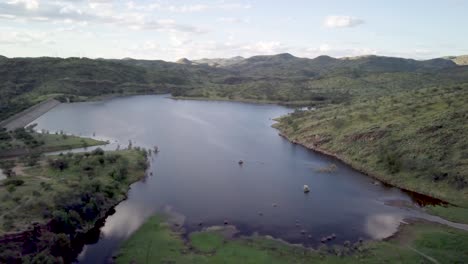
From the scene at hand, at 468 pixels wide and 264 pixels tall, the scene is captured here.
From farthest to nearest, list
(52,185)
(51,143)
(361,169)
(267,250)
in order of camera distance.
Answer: (51,143), (361,169), (52,185), (267,250)

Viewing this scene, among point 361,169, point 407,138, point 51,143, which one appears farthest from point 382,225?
point 51,143

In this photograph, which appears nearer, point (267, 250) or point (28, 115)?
point (267, 250)

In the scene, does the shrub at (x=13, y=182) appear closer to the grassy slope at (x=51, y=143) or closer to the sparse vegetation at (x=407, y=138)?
the grassy slope at (x=51, y=143)

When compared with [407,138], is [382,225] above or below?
below

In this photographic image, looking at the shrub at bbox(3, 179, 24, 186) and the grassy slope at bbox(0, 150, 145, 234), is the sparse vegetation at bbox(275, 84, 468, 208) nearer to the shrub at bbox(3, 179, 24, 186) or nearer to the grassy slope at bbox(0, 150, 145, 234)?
the grassy slope at bbox(0, 150, 145, 234)

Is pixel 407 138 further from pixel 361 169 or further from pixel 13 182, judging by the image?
pixel 13 182

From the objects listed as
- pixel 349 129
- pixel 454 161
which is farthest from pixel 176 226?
pixel 349 129
